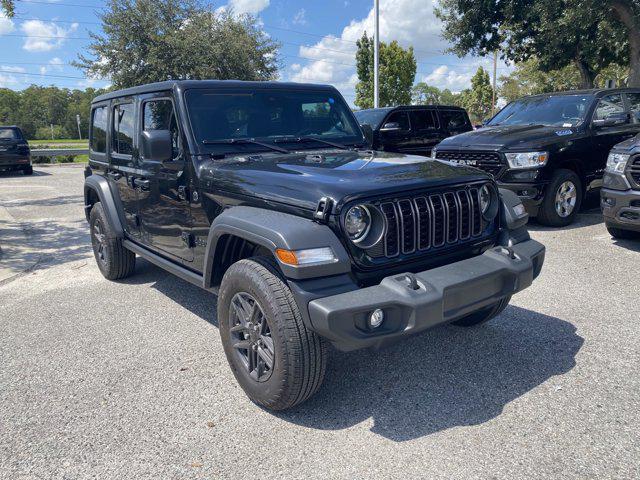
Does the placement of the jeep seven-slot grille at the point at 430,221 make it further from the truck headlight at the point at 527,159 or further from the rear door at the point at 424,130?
the rear door at the point at 424,130

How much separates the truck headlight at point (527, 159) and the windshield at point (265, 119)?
344 cm

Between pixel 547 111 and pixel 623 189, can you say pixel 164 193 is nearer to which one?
pixel 623 189

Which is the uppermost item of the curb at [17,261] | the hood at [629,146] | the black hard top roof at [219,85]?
the black hard top roof at [219,85]

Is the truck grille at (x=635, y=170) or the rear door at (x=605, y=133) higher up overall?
the rear door at (x=605, y=133)

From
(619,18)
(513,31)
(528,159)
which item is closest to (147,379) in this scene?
(528,159)

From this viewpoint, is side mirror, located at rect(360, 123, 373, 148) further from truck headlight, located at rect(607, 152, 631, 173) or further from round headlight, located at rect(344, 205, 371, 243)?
truck headlight, located at rect(607, 152, 631, 173)

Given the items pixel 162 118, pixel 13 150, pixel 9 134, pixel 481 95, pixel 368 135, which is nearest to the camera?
pixel 162 118

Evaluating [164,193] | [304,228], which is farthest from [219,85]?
[304,228]

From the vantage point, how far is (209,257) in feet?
10.6

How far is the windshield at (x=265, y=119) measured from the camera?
3.71m

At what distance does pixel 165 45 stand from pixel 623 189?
23.4 meters

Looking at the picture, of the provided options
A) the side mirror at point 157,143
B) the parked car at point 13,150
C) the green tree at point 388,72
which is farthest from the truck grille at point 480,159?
the green tree at point 388,72

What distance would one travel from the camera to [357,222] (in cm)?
270

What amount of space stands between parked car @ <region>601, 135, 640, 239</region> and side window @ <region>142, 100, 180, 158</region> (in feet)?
15.9
